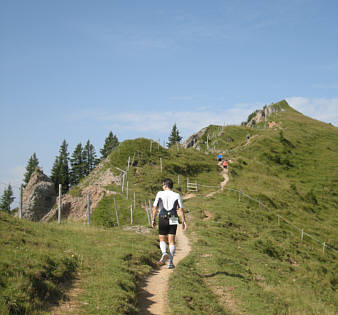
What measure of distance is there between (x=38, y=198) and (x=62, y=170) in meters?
42.4

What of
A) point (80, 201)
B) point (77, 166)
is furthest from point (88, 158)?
point (80, 201)

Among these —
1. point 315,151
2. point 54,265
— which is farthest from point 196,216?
point 315,151

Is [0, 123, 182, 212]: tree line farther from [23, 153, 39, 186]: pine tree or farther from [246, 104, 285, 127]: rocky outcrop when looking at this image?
[246, 104, 285, 127]: rocky outcrop

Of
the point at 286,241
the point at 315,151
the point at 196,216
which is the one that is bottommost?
the point at 286,241

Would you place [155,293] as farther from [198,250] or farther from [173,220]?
[198,250]

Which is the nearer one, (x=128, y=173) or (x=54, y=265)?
(x=54, y=265)

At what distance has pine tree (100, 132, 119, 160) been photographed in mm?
114500

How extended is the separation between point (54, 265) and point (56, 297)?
180 cm

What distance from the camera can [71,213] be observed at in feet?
132

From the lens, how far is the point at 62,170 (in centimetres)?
9850

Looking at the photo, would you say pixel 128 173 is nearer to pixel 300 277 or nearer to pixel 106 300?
pixel 300 277

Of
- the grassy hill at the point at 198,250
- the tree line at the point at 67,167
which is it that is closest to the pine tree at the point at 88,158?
the tree line at the point at 67,167

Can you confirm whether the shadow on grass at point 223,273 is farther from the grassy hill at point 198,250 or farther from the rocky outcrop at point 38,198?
the rocky outcrop at point 38,198

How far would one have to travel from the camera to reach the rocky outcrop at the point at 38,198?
2172 inches
